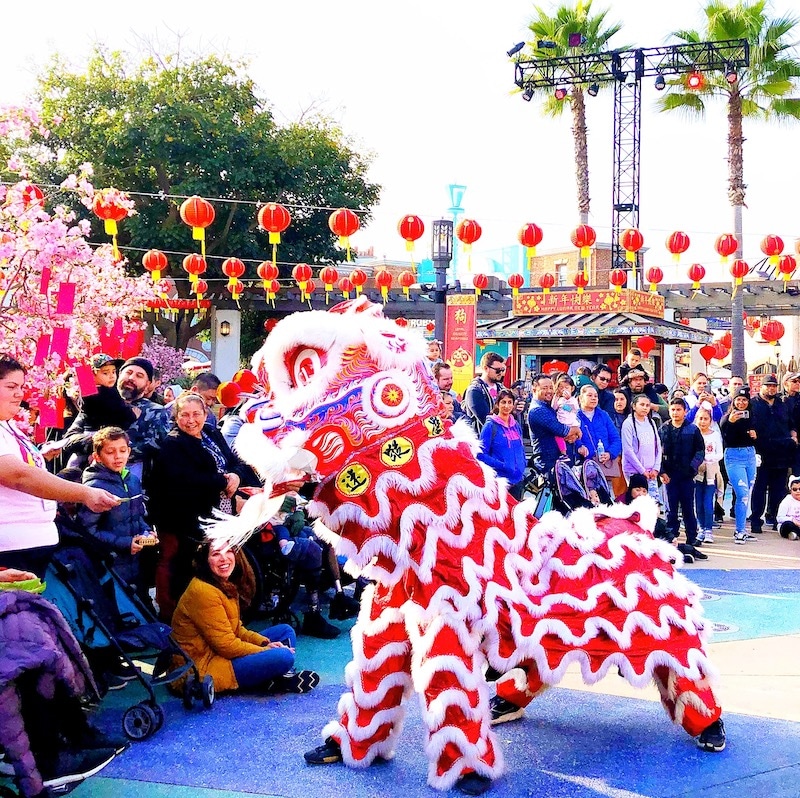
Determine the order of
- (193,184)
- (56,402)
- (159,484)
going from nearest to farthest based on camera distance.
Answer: (159,484)
(56,402)
(193,184)

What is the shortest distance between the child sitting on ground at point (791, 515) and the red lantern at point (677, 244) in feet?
21.7

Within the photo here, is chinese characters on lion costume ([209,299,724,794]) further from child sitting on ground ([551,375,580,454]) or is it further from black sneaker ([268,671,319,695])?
child sitting on ground ([551,375,580,454])

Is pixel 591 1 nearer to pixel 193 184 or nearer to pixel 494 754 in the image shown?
pixel 193 184

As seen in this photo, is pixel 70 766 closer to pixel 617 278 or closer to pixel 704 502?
pixel 704 502

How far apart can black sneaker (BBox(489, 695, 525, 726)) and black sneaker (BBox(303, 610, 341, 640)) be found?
1.62 meters

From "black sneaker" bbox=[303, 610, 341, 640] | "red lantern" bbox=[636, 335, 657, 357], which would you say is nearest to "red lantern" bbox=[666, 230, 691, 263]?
"red lantern" bbox=[636, 335, 657, 357]

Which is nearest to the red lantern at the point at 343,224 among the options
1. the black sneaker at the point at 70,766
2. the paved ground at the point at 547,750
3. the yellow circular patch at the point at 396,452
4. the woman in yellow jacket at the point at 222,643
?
the paved ground at the point at 547,750

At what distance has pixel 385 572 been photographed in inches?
130

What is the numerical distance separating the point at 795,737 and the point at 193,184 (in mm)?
19899

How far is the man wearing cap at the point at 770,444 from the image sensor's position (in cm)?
942

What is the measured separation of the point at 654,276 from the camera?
22062 millimetres

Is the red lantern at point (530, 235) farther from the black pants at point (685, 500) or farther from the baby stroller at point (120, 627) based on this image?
the baby stroller at point (120, 627)

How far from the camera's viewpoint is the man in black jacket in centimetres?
802

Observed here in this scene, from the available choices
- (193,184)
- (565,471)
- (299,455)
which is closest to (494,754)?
(299,455)
